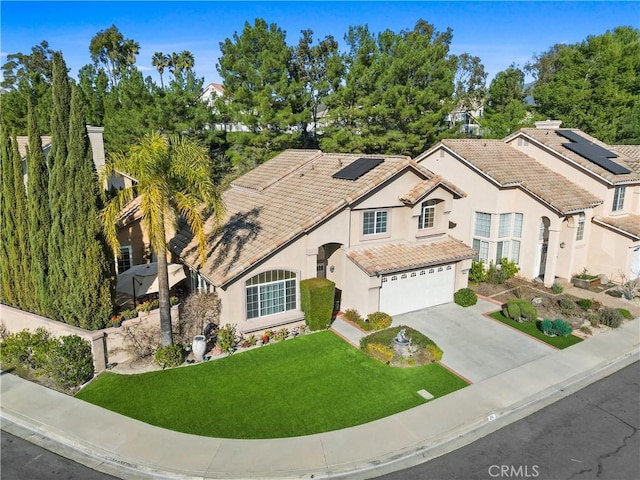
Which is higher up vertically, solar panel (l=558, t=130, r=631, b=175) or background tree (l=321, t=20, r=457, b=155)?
background tree (l=321, t=20, r=457, b=155)

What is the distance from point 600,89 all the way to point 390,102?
23.8 metres

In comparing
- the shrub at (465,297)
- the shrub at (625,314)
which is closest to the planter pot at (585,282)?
the shrub at (625,314)

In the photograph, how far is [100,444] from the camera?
11781 mm

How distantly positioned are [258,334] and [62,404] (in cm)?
682

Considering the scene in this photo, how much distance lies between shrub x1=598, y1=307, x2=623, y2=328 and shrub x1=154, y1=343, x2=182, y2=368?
57.3 ft

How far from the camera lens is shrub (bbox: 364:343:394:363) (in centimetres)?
1611

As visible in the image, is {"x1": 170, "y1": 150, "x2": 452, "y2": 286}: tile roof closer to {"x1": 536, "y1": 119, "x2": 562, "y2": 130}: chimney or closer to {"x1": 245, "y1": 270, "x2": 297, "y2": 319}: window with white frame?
{"x1": 245, "y1": 270, "x2": 297, "y2": 319}: window with white frame

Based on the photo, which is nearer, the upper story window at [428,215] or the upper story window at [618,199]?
the upper story window at [428,215]

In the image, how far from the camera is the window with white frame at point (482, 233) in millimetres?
24719

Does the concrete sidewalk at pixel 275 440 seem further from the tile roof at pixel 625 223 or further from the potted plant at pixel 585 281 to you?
the tile roof at pixel 625 223

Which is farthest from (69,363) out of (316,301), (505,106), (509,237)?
(505,106)

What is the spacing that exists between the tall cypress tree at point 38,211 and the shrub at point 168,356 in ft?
17.1

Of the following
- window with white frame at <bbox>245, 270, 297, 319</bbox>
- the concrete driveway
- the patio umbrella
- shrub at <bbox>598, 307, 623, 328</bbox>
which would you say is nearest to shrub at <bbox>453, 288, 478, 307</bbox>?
the concrete driveway

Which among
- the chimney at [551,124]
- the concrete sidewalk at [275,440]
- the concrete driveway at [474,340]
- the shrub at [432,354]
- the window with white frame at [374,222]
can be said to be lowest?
the concrete sidewalk at [275,440]
